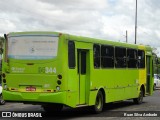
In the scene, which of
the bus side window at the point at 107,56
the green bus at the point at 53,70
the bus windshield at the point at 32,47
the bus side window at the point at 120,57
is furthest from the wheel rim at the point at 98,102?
the bus windshield at the point at 32,47

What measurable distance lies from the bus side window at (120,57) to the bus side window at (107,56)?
53 centimetres

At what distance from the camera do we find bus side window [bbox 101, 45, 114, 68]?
764 inches

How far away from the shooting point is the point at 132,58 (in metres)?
23.2

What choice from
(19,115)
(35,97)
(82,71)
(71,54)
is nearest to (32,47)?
(71,54)

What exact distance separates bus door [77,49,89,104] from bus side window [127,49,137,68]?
519 centimetres

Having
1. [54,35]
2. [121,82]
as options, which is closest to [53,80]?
[54,35]

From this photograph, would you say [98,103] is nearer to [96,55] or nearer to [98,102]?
[98,102]

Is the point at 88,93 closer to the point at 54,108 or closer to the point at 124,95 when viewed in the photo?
the point at 54,108

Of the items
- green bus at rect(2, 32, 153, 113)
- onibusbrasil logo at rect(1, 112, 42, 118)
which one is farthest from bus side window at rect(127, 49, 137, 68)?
onibusbrasil logo at rect(1, 112, 42, 118)

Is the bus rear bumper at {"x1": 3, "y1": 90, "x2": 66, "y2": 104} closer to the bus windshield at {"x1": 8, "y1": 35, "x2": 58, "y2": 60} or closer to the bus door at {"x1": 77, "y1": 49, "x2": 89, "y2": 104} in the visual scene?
the bus windshield at {"x1": 8, "y1": 35, "x2": 58, "y2": 60}

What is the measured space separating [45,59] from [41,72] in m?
0.47

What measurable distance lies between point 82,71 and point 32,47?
90.2 inches

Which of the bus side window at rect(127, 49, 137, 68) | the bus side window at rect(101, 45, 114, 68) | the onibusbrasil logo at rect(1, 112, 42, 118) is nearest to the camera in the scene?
the onibusbrasil logo at rect(1, 112, 42, 118)

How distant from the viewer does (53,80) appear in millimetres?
15930
